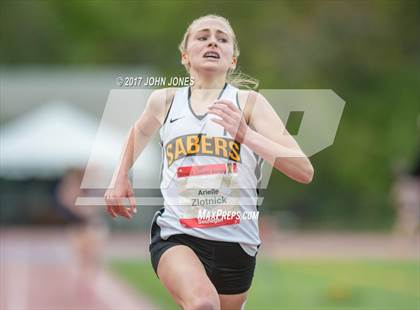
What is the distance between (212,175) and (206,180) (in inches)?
1.5

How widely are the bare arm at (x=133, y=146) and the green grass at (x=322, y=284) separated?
5585mm

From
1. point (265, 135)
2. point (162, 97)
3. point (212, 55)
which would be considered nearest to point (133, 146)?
point (162, 97)

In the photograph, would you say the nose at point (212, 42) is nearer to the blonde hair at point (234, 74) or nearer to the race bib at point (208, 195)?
the blonde hair at point (234, 74)

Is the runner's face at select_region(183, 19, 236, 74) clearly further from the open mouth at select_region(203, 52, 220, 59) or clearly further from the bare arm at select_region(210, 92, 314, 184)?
the bare arm at select_region(210, 92, 314, 184)

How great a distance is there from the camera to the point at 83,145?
25000 millimetres

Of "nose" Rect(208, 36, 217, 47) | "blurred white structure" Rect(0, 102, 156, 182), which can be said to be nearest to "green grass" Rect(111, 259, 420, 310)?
"nose" Rect(208, 36, 217, 47)

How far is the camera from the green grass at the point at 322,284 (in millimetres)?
11023

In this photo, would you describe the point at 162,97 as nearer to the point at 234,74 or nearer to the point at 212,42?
the point at 212,42

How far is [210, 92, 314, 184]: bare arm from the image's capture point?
4.38 m

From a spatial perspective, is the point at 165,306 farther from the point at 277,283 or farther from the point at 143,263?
the point at 143,263

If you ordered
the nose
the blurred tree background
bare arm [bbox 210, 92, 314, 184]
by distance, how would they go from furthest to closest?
the blurred tree background → the nose → bare arm [bbox 210, 92, 314, 184]

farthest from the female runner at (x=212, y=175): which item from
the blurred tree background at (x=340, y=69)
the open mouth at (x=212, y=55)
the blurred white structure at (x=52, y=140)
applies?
the blurred tree background at (x=340, y=69)

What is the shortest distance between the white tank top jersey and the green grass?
583 cm

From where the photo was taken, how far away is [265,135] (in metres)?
4.57
